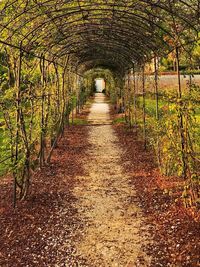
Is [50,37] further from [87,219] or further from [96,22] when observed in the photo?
[87,219]

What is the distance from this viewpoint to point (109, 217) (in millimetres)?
5438

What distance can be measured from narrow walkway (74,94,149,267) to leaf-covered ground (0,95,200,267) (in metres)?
0.01

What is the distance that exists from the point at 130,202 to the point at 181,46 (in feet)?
8.93

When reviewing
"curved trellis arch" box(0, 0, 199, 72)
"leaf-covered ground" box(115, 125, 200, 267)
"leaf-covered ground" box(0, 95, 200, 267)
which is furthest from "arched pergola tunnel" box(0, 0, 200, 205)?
"leaf-covered ground" box(115, 125, 200, 267)

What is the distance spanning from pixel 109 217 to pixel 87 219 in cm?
33

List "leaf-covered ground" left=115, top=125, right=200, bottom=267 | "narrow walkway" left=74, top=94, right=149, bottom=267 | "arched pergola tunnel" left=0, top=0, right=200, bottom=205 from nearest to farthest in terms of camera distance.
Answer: "leaf-covered ground" left=115, top=125, right=200, bottom=267 → "narrow walkway" left=74, top=94, right=149, bottom=267 → "arched pergola tunnel" left=0, top=0, right=200, bottom=205

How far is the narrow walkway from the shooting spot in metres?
4.26

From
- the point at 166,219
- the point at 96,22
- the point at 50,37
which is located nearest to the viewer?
the point at 166,219

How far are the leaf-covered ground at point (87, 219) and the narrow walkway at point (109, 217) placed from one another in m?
0.01

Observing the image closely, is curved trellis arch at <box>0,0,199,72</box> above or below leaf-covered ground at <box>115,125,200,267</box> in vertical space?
above

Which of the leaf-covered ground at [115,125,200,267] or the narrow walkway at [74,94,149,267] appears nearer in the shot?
the leaf-covered ground at [115,125,200,267]

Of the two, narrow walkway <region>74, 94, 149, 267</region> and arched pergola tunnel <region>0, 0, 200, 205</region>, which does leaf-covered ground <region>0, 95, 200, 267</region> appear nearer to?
narrow walkway <region>74, 94, 149, 267</region>

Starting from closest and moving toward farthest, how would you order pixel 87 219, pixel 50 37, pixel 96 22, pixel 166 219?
1. pixel 166 219
2. pixel 87 219
3. pixel 50 37
4. pixel 96 22

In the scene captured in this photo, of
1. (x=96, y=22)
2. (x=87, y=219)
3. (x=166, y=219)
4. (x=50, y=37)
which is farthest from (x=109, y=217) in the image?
(x=96, y=22)
